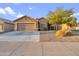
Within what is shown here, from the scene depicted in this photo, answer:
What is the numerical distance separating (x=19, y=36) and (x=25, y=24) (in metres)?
0.46

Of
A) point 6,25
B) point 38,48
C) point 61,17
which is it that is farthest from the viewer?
point 6,25

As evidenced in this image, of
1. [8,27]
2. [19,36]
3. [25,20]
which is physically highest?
[25,20]

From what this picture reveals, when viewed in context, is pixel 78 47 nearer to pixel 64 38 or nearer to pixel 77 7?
pixel 64 38

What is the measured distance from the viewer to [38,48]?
547 centimetres

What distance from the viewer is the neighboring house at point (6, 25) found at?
5.75m

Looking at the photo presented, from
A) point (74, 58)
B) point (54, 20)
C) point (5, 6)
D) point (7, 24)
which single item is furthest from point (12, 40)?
point (74, 58)

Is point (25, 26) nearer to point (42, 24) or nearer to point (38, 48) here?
point (42, 24)

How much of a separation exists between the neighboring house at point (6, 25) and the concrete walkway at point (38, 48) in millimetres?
429

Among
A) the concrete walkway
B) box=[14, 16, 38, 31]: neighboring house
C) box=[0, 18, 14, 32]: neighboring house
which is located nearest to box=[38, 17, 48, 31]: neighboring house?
box=[14, 16, 38, 31]: neighboring house

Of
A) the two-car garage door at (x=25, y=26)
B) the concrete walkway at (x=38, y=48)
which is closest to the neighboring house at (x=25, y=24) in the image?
the two-car garage door at (x=25, y=26)

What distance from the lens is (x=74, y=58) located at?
499 centimetres

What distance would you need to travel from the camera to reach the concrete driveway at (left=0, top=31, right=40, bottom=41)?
573cm

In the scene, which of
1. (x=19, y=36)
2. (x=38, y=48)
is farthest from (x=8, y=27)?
(x=38, y=48)

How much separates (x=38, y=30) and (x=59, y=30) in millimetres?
681
